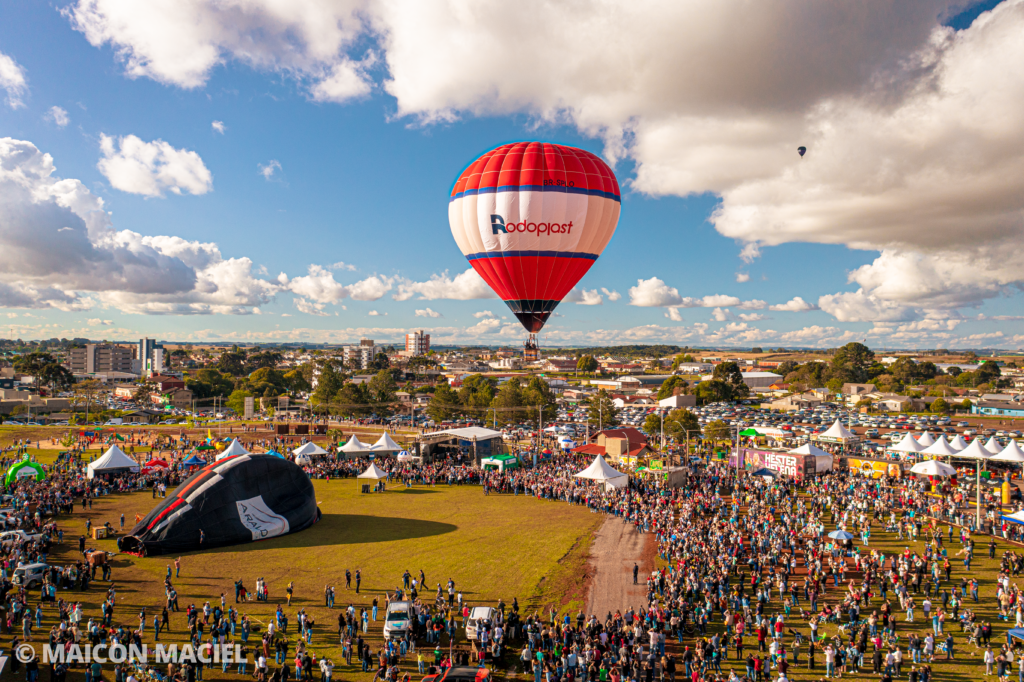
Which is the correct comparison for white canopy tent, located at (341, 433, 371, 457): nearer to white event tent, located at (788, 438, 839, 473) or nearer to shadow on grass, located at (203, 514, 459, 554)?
shadow on grass, located at (203, 514, 459, 554)

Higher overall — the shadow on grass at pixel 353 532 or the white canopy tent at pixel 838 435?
the white canopy tent at pixel 838 435

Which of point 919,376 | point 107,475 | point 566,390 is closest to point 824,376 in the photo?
point 919,376

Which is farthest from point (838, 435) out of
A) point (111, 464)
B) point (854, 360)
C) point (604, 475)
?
point (854, 360)

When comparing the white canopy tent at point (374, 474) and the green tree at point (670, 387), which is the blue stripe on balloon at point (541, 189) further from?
the green tree at point (670, 387)

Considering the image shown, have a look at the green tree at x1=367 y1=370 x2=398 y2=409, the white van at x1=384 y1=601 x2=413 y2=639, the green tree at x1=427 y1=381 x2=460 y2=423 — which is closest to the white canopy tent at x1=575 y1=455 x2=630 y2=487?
the white van at x1=384 y1=601 x2=413 y2=639

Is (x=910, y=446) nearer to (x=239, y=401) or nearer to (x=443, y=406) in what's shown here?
(x=443, y=406)

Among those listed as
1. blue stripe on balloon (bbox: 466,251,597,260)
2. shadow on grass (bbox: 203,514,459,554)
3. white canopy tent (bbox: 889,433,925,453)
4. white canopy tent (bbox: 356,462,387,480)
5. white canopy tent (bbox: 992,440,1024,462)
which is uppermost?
blue stripe on balloon (bbox: 466,251,597,260)

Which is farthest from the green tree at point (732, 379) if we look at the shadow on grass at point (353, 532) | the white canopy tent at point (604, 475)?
the shadow on grass at point (353, 532)
